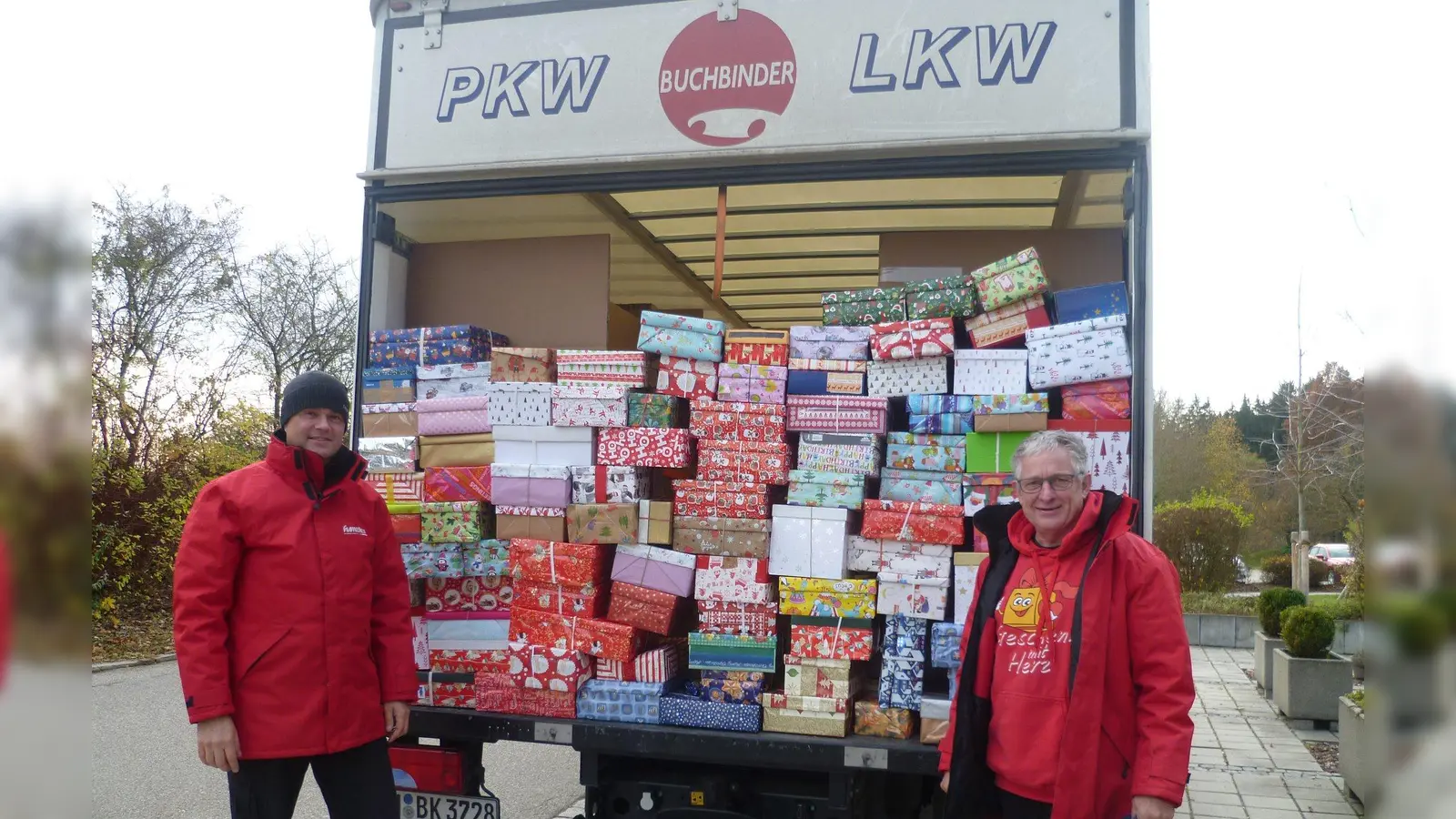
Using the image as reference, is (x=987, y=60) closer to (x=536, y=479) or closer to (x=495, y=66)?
(x=495, y=66)

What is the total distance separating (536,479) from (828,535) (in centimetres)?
118

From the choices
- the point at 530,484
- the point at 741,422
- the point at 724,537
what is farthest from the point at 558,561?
the point at 741,422

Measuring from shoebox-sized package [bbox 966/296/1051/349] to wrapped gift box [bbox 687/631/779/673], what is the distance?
1385 millimetres

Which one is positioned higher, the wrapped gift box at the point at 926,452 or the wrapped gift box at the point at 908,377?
the wrapped gift box at the point at 908,377

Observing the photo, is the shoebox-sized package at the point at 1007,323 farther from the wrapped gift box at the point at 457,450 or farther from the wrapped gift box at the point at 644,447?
the wrapped gift box at the point at 457,450

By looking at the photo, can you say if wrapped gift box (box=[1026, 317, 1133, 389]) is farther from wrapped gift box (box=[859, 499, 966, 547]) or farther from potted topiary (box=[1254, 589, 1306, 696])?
potted topiary (box=[1254, 589, 1306, 696])

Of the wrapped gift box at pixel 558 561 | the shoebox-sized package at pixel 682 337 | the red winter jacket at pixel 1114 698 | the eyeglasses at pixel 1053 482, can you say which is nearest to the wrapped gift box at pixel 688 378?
the shoebox-sized package at pixel 682 337

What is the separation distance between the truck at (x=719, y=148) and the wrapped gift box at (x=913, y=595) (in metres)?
0.46

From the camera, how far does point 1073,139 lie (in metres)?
3.39

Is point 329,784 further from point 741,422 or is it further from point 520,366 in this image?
point 741,422

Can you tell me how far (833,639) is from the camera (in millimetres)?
3625

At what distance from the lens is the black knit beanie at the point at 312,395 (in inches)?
127

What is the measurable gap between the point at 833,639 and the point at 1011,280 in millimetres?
1490
